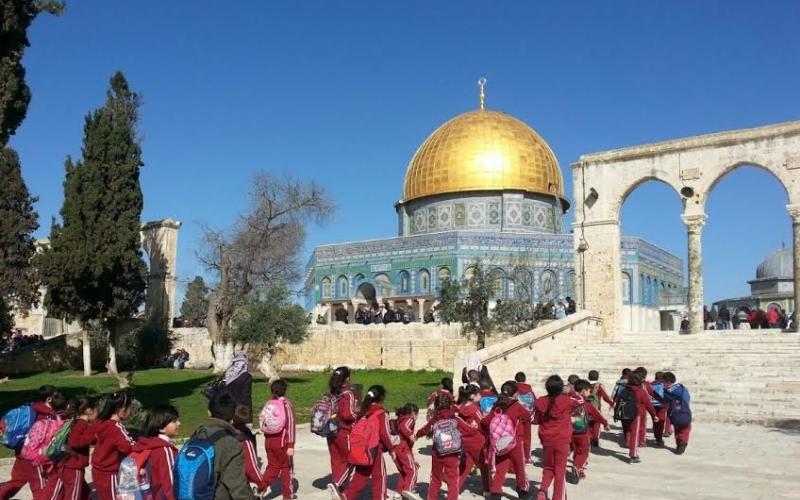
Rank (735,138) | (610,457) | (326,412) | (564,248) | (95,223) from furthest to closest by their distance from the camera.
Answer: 1. (564,248)
2. (95,223)
3. (735,138)
4. (610,457)
5. (326,412)

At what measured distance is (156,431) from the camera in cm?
423

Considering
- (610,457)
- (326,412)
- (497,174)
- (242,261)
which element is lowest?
(610,457)

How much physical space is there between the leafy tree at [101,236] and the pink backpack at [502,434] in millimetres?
18190

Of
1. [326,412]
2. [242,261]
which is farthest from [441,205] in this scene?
[326,412]

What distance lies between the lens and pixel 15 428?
558 centimetres

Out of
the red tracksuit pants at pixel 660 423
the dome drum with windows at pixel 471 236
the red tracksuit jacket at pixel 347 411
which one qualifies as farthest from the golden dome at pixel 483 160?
the red tracksuit jacket at pixel 347 411

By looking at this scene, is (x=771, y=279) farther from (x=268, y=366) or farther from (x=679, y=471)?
(x=679, y=471)

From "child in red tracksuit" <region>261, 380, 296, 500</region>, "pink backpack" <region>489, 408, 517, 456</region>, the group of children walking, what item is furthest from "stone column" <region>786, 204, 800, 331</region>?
"child in red tracksuit" <region>261, 380, 296, 500</region>

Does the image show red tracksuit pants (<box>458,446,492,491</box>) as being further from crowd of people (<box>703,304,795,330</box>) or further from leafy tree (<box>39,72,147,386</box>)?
leafy tree (<box>39,72,147,386</box>)

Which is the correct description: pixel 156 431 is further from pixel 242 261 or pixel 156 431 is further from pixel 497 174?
pixel 497 174

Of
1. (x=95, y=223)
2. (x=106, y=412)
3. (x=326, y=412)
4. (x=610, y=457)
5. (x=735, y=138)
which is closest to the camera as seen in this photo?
(x=106, y=412)

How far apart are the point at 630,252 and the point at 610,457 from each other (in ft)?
90.3

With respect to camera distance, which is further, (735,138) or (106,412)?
(735,138)

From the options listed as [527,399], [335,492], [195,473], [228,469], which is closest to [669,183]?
[527,399]
